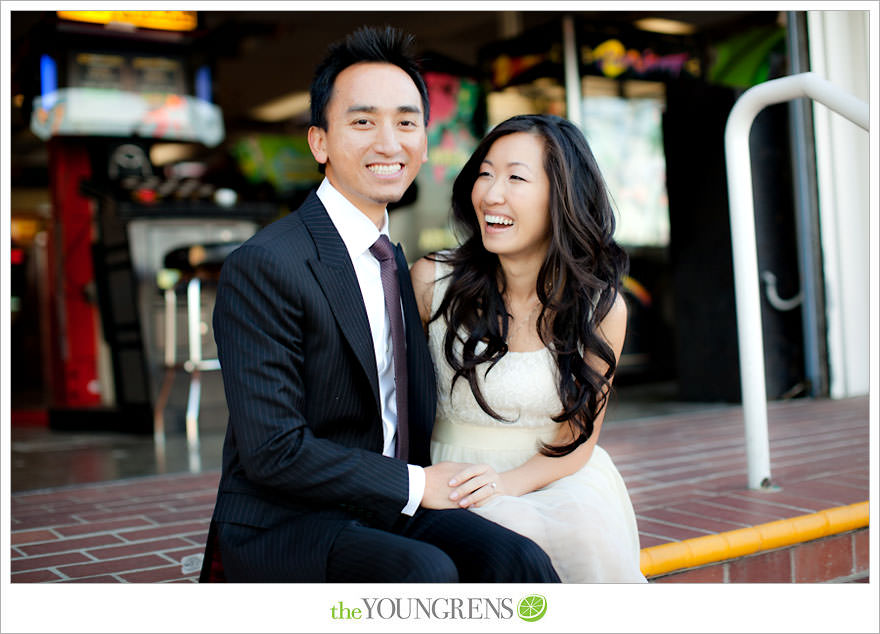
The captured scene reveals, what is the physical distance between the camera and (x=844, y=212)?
5316mm

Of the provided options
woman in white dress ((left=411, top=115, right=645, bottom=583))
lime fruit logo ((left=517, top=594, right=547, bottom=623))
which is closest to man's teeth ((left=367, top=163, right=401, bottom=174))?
woman in white dress ((left=411, top=115, right=645, bottom=583))

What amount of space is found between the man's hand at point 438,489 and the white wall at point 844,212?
425 centimetres

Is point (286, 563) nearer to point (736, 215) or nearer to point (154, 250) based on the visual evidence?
point (736, 215)

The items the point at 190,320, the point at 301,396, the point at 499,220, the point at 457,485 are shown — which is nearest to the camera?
the point at 301,396

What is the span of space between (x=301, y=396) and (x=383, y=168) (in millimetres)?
498

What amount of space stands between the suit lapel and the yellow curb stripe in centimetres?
110

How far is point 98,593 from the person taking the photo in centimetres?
173

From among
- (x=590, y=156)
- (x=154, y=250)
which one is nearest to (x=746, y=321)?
(x=590, y=156)

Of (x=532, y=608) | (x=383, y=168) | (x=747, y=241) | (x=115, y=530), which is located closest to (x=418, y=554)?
(x=532, y=608)

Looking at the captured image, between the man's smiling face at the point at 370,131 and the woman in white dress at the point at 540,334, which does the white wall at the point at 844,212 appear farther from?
the man's smiling face at the point at 370,131

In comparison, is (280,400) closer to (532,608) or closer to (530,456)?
(532,608)

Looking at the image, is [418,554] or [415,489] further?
[415,489]

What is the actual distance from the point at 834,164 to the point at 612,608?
4410 mm

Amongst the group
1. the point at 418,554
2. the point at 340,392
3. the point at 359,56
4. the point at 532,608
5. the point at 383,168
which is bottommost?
the point at 532,608
